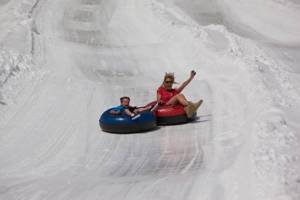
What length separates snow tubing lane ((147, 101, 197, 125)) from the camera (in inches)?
408

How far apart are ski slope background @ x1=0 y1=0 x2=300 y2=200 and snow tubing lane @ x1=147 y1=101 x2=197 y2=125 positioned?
11.1 inches

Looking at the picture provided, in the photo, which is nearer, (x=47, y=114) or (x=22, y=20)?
(x=47, y=114)

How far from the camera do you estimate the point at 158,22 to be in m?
19.4

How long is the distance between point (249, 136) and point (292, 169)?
1989mm

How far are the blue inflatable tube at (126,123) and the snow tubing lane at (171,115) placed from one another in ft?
1.02

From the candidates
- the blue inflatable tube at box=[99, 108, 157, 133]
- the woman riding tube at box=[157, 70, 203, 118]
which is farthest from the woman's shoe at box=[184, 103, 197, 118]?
the blue inflatable tube at box=[99, 108, 157, 133]

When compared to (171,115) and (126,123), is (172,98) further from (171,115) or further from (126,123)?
(126,123)

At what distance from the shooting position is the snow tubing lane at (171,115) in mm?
10367

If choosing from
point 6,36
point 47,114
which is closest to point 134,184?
point 47,114

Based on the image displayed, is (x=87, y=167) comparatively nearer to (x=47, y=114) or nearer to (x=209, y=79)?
(x=47, y=114)

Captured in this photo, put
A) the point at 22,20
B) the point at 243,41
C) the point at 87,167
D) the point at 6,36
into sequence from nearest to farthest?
the point at 87,167
the point at 6,36
the point at 243,41
the point at 22,20

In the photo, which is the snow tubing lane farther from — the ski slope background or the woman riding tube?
the ski slope background

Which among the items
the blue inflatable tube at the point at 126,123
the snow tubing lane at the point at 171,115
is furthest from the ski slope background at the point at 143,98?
the snow tubing lane at the point at 171,115

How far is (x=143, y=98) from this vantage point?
12.5m
